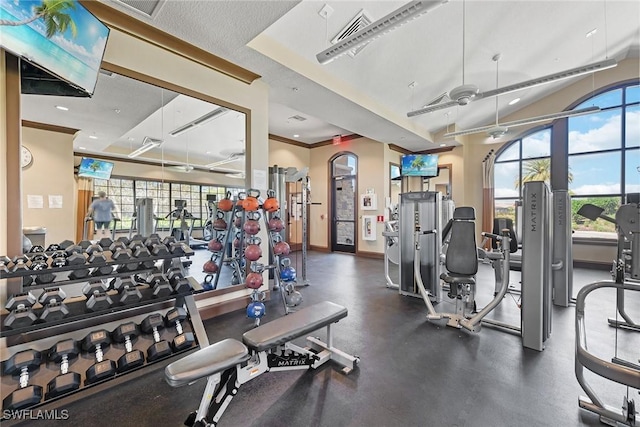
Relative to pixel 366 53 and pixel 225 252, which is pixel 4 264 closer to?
pixel 225 252

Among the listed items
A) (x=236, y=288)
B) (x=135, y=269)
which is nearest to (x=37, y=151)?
(x=135, y=269)

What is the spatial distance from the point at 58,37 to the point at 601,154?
951cm

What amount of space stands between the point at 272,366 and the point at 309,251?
20.5 feet

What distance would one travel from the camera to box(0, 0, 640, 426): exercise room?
174cm

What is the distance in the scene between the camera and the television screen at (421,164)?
26.6 feet

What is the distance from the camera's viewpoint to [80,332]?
1.93 metres

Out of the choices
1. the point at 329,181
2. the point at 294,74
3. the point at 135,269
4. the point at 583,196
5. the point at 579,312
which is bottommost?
the point at 579,312

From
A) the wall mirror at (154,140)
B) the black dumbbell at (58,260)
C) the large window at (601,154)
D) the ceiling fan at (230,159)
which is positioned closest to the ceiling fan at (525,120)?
the large window at (601,154)

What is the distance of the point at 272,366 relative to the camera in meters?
2.09

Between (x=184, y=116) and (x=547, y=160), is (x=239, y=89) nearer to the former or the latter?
(x=184, y=116)

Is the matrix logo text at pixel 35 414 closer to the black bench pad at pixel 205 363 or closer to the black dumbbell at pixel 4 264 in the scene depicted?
the black dumbbell at pixel 4 264

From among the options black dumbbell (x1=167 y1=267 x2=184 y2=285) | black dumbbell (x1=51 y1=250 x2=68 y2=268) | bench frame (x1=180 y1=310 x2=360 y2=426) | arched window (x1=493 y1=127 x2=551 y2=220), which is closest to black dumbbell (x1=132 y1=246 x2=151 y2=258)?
black dumbbell (x1=167 y1=267 x2=184 y2=285)

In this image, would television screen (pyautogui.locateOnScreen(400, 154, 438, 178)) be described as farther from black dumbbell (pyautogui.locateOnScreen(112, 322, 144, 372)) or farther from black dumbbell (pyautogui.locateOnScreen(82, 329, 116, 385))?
black dumbbell (pyautogui.locateOnScreen(82, 329, 116, 385))

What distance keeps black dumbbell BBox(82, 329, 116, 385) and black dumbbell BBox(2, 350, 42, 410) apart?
224mm
